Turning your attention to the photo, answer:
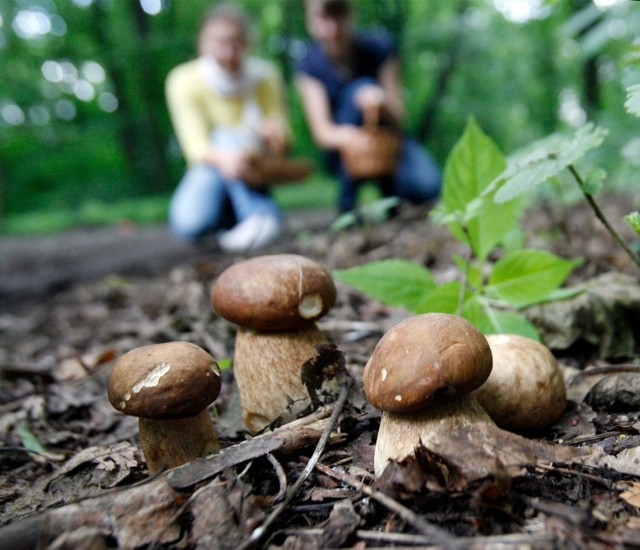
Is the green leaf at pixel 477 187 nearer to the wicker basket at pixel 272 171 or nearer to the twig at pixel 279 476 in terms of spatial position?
the twig at pixel 279 476

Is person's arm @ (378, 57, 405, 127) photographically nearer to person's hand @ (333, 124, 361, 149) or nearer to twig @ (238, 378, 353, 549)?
person's hand @ (333, 124, 361, 149)

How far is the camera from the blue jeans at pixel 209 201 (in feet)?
22.5

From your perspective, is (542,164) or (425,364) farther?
(542,164)

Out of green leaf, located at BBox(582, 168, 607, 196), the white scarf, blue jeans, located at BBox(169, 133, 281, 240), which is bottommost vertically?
blue jeans, located at BBox(169, 133, 281, 240)

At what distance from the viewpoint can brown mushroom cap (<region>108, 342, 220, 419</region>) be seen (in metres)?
1.52

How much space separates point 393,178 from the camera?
7.16 m

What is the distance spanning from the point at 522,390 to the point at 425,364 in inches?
18.9

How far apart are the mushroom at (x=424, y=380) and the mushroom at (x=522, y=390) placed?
0.13 m

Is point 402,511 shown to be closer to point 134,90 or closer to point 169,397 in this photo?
point 169,397

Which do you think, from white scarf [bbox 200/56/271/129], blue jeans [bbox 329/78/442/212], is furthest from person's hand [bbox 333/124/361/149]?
white scarf [bbox 200/56/271/129]

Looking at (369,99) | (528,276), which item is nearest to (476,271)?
(528,276)

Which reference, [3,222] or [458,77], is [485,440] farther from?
[458,77]

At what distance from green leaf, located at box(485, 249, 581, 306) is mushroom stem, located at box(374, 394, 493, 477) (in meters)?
0.63

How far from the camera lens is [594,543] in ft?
3.60
